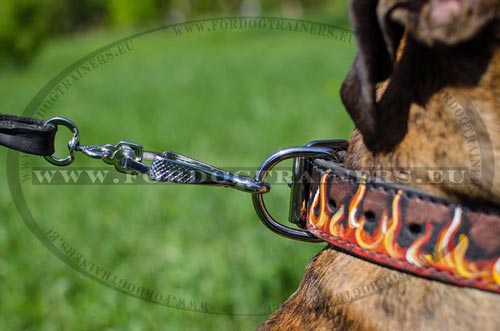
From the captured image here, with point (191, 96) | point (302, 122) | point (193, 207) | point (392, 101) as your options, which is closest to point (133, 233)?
point (193, 207)

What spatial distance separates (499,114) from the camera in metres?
1.41

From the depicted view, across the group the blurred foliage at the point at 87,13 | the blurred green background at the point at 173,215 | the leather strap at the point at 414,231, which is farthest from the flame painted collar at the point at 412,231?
the blurred foliage at the point at 87,13

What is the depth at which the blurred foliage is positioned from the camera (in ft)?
78.1

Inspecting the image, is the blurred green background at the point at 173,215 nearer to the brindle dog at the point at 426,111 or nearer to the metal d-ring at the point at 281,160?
the metal d-ring at the point at 281,160

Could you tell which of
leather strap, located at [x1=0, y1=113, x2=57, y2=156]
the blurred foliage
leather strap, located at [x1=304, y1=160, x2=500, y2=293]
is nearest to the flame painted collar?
leather strap, located at [x1=304, y1=160, x2=500, y2=293]

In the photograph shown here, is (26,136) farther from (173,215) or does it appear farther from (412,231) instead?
(173,215)

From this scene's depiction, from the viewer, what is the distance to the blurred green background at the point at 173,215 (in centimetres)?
364

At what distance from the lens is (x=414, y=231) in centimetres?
138

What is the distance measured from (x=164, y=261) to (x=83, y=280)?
0.50 metres

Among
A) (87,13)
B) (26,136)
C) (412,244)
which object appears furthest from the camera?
(87,13)

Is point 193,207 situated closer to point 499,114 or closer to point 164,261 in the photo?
point 164,261

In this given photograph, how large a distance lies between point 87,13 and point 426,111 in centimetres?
6310

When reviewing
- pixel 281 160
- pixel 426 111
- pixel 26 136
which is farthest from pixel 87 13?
pixel 426 111

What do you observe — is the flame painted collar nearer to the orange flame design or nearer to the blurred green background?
the orange flame design
